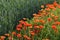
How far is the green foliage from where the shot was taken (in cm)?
479

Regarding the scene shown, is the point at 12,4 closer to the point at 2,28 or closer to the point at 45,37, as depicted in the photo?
the point at 2,28

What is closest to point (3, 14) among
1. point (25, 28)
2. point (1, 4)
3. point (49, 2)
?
point (1, 4)

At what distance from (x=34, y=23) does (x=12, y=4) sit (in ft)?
2.53

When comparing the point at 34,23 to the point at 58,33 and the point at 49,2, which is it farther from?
the point at 49,2

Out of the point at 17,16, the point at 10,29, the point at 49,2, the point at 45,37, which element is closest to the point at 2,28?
the point at 10,29

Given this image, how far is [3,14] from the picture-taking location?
487cm

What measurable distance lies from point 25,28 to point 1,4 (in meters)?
0.86

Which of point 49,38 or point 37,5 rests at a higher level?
point 37,5

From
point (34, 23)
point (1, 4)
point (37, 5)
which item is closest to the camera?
point (34, 23)

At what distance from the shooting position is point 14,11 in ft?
16.7

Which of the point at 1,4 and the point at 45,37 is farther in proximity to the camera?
the point at 1,4

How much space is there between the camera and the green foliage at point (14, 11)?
479cm

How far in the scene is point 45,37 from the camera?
4.37m

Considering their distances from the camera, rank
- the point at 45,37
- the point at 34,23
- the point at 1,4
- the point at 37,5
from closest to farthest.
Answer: the point at 45,37
the point at 34,23
the point at 1,4
the point at 37,5
